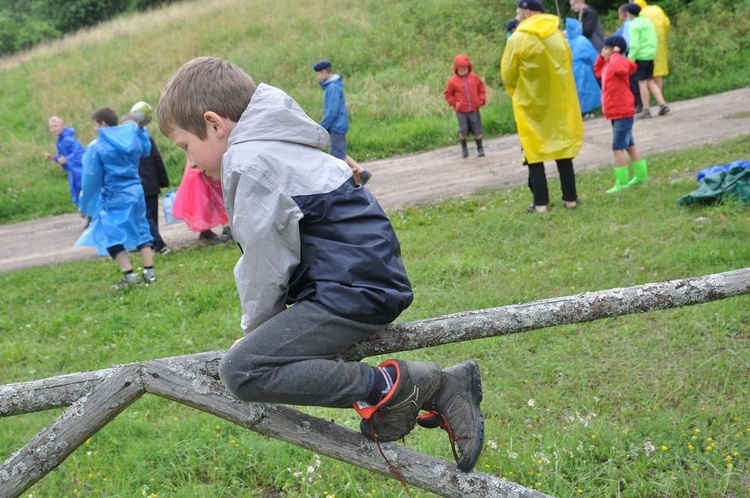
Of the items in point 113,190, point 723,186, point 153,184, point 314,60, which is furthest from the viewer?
point 314,60

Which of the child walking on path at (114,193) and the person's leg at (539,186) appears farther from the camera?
the person's leg at (539,186)

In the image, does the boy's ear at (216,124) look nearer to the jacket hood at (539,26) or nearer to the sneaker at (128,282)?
the jacket hood at (539,26)

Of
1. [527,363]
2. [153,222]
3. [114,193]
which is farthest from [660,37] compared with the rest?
[527,363]

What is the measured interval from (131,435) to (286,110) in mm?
3197

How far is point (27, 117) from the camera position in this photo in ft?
63.3

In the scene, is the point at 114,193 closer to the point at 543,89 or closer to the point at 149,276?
the point at 149,276

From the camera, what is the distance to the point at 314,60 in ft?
62.6

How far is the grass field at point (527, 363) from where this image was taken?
4266 mm

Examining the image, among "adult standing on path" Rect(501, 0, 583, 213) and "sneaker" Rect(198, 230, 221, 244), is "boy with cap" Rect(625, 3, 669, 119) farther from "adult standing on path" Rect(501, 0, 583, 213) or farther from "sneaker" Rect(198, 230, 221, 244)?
"sneaker" Rect(198, 230, 221, 244)

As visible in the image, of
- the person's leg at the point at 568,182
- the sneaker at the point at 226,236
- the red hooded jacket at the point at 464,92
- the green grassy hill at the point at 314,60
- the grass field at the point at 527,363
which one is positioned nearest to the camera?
the grass field at the point at 527,363

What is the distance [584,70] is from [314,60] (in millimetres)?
6885

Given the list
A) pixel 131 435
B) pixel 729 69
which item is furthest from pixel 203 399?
pixel 729 69

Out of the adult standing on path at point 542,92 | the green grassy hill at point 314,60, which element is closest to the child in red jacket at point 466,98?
the green grassy hill at point 314,60

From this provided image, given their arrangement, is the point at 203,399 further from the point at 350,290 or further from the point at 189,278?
the point at 189,278
